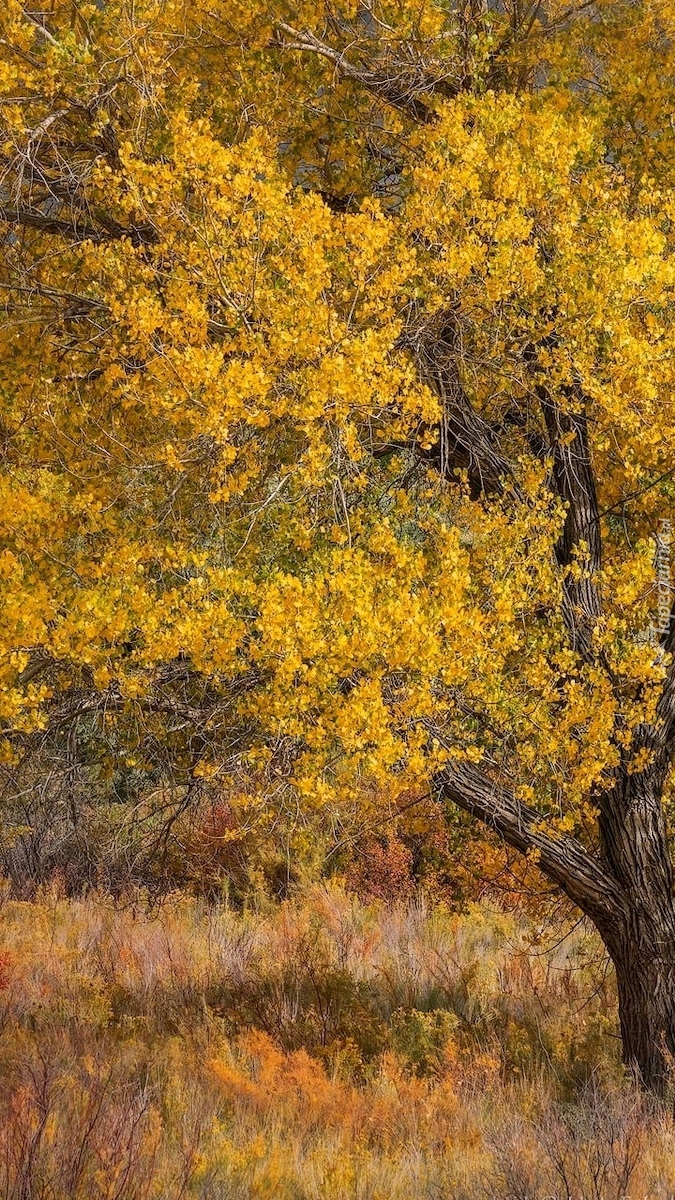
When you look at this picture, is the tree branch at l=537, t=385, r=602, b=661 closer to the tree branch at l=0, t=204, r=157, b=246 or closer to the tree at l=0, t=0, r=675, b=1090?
the tree at l=0, t=0, r=675, b=1090

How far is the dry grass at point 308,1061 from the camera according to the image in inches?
193

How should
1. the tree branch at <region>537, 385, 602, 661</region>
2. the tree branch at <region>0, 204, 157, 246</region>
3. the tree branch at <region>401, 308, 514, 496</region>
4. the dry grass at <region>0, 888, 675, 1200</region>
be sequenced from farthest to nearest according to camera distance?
1. the tree branch at <region>537, 385, 602, 661</region>
2. the tree branch at <region>401, 308, 514, 496</region>
3. the tree branch at <region>0, 204, 157, 246</region>
4. the dry grass at <region>0, 888, 675, 1200</region>

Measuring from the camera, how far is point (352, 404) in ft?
17.5

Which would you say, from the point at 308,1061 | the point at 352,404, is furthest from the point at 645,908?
the point at 352,404

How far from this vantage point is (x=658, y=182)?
6770 mm

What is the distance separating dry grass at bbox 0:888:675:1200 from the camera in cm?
490

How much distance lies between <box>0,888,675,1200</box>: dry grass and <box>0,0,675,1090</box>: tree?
123 centimetres

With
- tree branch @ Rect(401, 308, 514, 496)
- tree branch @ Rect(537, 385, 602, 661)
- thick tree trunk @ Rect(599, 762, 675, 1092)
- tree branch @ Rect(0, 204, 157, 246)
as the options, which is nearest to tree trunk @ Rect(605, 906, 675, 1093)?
thick tree trunk @ Rect(599, 762, 675, 1092)

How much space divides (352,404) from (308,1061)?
4.14m

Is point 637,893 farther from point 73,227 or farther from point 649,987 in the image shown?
point 73,227

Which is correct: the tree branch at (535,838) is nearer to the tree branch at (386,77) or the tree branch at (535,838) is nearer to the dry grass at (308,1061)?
the dry grass at (308,1061)

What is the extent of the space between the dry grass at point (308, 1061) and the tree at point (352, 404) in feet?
4.04

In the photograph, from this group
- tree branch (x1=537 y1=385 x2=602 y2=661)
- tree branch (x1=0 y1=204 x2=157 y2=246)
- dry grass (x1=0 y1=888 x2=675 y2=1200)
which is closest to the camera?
dry grass (x1=0 y1=888 x2=675 y2=1200)

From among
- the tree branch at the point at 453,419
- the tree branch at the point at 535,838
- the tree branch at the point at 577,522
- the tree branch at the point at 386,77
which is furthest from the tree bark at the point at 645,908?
the tree branch at the point at 386,77
